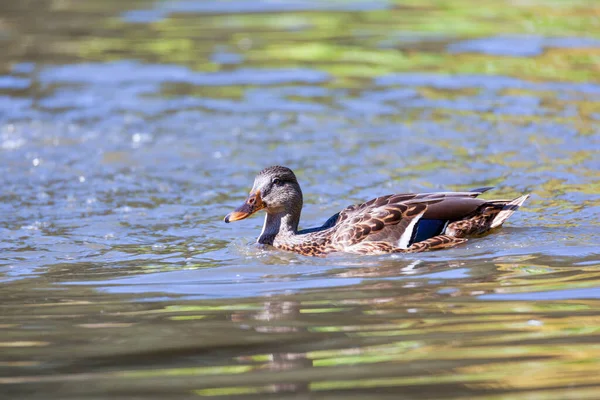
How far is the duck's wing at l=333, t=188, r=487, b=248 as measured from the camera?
28.0ft

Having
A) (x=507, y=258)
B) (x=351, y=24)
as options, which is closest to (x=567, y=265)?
(x=507, y=258)

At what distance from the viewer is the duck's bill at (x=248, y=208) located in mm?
8930

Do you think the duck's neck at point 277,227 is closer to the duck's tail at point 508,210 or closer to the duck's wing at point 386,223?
the duck's wing at point 386,223

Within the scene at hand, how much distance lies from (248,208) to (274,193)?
315mm

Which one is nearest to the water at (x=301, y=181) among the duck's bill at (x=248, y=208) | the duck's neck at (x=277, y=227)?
the duck's neck at (x=277, y=227)

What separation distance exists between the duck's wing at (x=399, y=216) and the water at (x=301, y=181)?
0.23 metres

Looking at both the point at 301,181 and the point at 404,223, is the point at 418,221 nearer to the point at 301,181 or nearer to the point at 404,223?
the point at 404,223

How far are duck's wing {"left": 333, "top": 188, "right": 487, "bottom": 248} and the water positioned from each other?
228 millimetres

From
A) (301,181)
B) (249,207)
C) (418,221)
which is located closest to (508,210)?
(418,221)

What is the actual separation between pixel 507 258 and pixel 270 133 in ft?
20.4

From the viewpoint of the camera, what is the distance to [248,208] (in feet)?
29.6

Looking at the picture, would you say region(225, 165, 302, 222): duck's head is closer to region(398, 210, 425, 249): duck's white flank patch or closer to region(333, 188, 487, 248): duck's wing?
region(333, 188, 487, 248): duck's wing

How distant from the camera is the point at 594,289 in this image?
690 centimetres

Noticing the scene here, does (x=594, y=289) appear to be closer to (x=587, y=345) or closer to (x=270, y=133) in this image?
(x=587, y=345)
